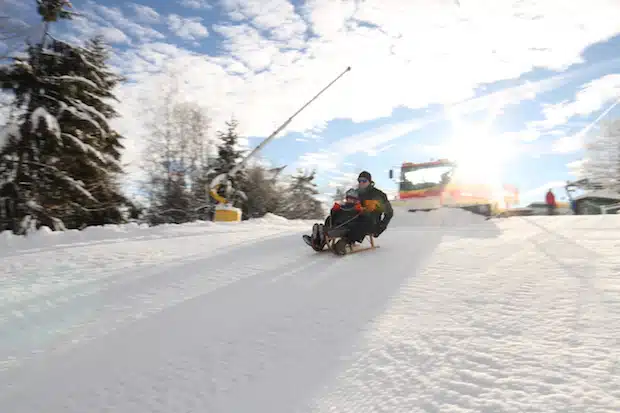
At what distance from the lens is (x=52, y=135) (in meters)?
10.0

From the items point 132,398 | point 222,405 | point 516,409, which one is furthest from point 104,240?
point 516,409

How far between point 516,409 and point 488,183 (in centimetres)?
1285

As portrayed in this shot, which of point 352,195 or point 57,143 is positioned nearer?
point 352,195

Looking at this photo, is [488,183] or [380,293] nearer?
[380,293]

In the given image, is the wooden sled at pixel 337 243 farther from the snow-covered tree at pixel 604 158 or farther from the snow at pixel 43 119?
the snow-covered tree at pixel 604 158

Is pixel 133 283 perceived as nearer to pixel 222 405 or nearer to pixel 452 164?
pixel 222 405

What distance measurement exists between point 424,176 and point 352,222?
27.6 ft

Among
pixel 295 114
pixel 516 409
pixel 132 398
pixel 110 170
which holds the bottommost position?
pixel 132 398

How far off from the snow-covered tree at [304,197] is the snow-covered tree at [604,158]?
25274mm

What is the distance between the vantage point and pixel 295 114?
13.3m

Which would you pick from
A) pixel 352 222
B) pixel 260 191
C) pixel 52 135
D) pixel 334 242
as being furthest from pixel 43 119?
pixel 260 191

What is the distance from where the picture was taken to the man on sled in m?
6.14

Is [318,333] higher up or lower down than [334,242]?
lower down

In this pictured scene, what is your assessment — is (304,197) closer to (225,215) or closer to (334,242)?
(225,215)
